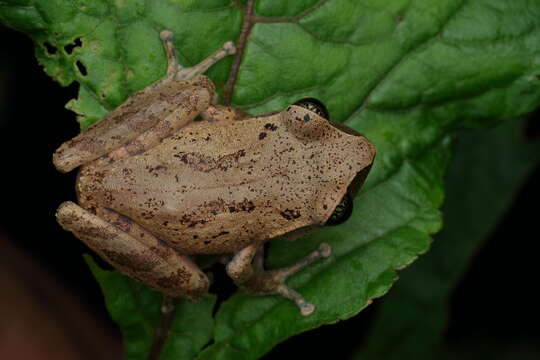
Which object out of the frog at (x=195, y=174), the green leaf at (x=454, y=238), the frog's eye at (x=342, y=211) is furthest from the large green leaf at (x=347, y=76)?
the green leaf at (x=454, y=238)

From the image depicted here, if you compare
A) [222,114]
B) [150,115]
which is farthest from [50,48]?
[222,114]

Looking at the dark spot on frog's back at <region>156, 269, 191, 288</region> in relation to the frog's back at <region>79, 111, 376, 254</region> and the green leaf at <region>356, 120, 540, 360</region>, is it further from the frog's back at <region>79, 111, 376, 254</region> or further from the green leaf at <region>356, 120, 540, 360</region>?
the green leaf at <region>356, 120, 540, 360</region>

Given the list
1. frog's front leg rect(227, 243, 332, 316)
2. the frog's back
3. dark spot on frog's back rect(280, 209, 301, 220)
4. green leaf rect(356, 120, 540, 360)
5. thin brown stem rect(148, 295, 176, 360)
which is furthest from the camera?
green leaf rect(356, 120, 540, 360)

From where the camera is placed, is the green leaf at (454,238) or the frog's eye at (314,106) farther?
the green leaf at (454,238)

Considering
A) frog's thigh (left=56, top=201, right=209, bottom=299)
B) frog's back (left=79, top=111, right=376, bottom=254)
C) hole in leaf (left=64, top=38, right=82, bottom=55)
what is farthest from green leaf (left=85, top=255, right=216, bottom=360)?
hole in leaf (left=64, top=38, right=82, bottom=55)

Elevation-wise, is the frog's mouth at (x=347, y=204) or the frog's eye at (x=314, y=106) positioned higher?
the frog's eye at (x=314, y=106)

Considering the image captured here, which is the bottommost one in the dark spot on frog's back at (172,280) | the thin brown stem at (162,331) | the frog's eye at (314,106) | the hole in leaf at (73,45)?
the thin brown stem at (162,331)

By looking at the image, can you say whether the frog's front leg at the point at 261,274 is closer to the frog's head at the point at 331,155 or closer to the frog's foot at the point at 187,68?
the frog's head at the point at 331,155

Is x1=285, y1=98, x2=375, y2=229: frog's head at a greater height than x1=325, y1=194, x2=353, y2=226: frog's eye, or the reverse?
x1=285, y1=98, x2=375, y2=229: frog's head

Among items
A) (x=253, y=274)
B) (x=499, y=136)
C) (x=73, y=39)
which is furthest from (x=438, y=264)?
(x=73, y=39)
